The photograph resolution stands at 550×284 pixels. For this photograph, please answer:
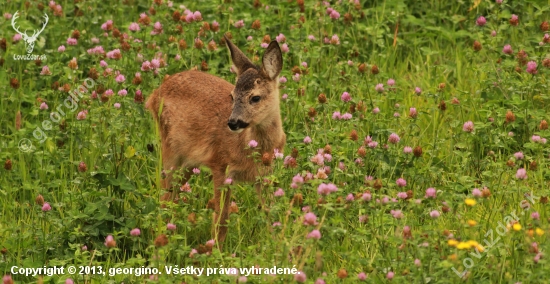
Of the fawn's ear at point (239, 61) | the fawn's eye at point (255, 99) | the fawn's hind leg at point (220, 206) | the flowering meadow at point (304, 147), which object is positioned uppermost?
the fawn's ear at point (239, 61)

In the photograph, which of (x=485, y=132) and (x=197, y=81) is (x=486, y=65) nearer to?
(x=485, y=132)

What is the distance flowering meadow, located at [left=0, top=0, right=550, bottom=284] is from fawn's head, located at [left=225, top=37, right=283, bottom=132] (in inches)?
14.8

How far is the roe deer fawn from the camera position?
7.30m

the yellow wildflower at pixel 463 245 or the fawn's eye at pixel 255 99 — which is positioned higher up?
the fawn's eye at pixel 255 99

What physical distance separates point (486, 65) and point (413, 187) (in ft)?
6.38

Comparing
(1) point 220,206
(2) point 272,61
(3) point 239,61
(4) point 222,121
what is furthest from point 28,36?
(1) point 220,206

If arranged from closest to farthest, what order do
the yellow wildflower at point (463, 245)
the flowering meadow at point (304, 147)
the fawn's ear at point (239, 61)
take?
the yellow wildflower at point (463, 245) < the flowering meadow at point (304, 147) < the fawn's ear at point (239, 61)

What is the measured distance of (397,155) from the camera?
24.5 feet

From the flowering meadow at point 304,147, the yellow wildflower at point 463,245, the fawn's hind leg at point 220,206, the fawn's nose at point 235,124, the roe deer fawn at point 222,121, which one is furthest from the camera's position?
the roe deer fawn at point 222,121

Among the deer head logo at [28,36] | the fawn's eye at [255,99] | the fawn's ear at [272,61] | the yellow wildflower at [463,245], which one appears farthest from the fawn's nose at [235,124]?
the deer head logo at [28,36]

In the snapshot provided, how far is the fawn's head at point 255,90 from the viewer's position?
7.23 metres

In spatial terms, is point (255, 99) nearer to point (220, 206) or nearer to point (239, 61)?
point (239, 61)

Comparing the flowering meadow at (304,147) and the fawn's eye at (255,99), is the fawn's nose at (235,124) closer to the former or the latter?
the fawn's eye at (255,99)

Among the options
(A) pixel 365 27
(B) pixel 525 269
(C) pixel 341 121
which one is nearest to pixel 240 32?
(A) pixel 365 27
